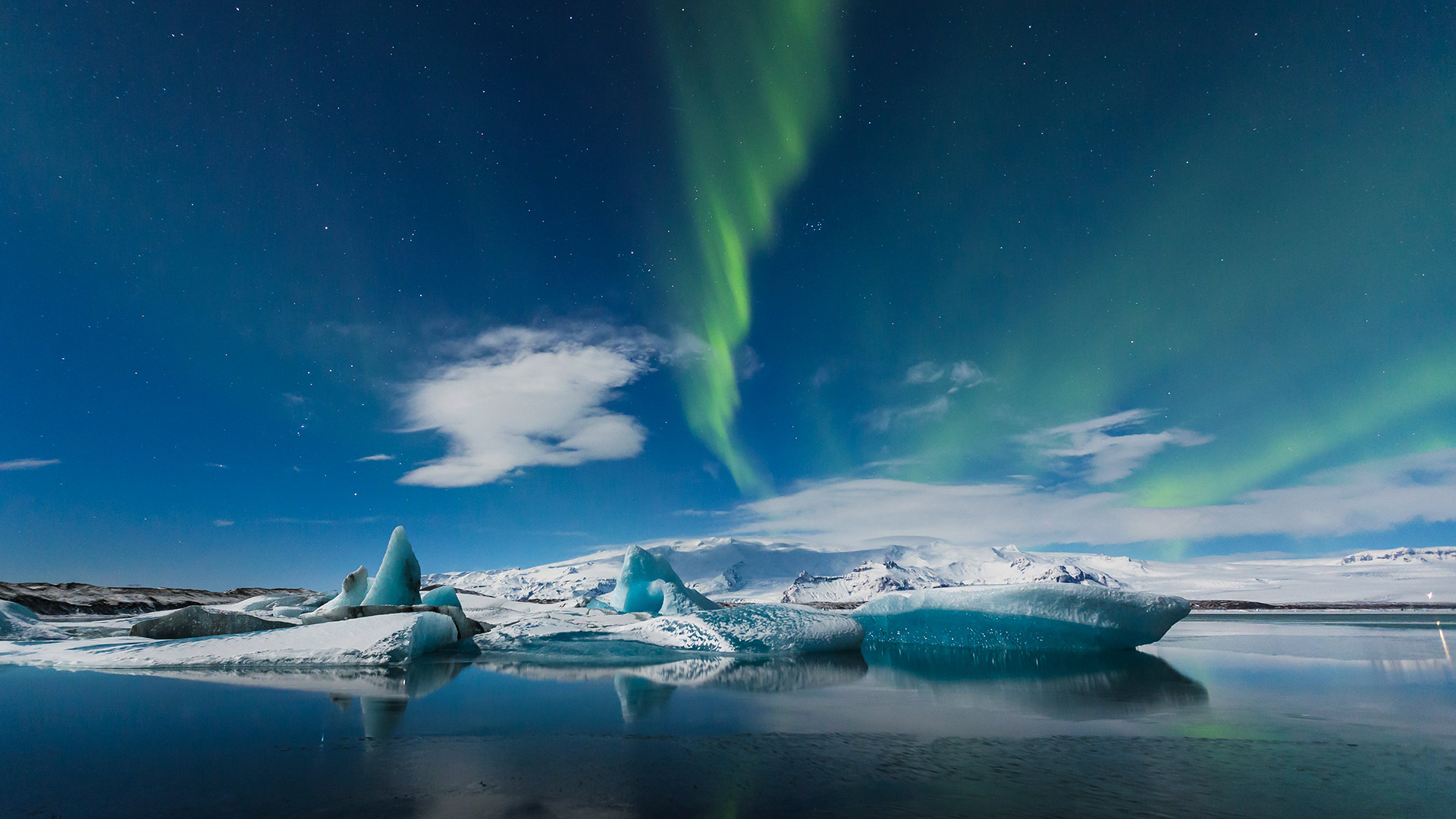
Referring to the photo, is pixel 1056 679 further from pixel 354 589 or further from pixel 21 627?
pixel 21 627

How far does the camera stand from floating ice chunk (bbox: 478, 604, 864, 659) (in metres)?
10.5

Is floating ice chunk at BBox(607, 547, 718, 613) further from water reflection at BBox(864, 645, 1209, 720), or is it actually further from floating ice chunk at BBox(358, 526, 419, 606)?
water reflection at BBox(864, 645, 1209, 720)

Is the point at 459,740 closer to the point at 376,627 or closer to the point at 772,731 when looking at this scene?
the point at 772,731

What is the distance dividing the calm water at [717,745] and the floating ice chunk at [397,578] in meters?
8.32

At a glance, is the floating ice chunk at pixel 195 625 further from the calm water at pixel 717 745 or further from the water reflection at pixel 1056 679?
the water reflection at pixel 1056 679

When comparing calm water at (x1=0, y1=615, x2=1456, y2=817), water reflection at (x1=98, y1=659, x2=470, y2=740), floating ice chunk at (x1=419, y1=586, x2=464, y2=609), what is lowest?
water reflection at (x1=98, y1=659, x2=470, y2=740)

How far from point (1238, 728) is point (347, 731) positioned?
623cm

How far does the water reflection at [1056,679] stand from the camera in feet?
18.2

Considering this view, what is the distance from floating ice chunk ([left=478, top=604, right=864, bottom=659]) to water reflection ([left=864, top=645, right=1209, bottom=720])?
888mm

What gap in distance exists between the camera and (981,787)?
3.01 meters

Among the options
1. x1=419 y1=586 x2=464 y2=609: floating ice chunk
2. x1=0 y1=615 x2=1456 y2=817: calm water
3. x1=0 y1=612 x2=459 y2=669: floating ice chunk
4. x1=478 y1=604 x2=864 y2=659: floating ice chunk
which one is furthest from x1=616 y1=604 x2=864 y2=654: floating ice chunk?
x1=419 y1=586 x2=464 y2=609: floating ice chunk

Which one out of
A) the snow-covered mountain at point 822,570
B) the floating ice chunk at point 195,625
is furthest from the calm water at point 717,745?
the snow-covered mountain at point 822,570

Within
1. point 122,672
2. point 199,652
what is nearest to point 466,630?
point 199,652

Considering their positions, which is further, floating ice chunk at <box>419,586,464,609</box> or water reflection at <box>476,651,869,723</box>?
floating ice chunk at <box>419,586,464,609</box>
